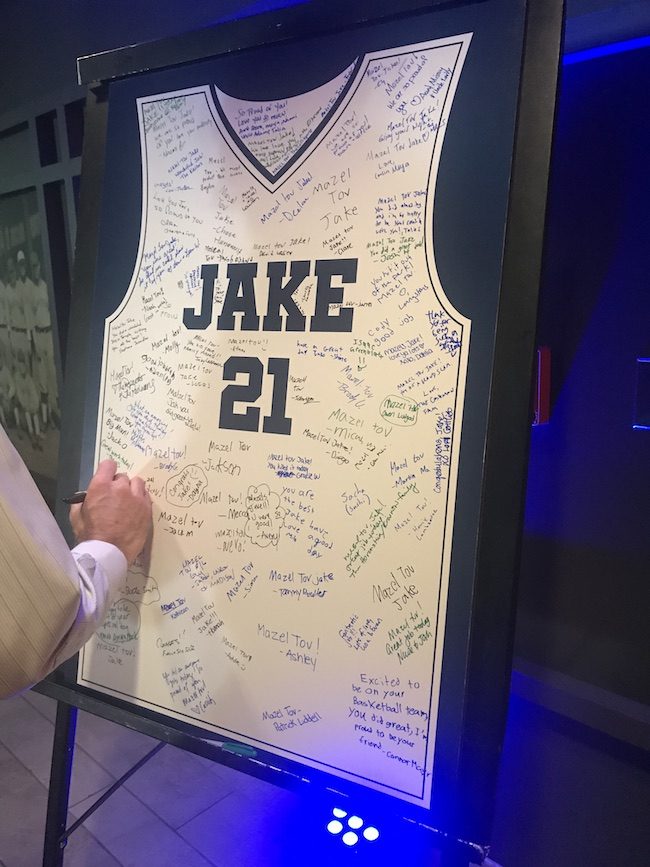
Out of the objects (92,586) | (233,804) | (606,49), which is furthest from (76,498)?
(606,49)

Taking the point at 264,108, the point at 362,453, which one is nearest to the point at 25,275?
the point at 264,108

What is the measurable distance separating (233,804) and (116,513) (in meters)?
Result: 1.21

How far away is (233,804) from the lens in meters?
1.89

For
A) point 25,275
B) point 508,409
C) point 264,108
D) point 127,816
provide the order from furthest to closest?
point 25,275 → point 127,816 → point 264,108 → point 508,409

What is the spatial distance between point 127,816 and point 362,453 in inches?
59.1

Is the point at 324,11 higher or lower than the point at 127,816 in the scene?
higher

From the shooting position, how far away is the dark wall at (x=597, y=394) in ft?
4.13

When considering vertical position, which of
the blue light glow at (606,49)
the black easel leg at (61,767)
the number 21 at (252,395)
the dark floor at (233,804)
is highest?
the blue light glow at (606,49)

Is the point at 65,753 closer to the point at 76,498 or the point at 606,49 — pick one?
the point at 76,498

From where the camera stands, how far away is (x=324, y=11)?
101 centimetres

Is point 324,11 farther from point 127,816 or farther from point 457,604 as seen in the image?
point 127,816

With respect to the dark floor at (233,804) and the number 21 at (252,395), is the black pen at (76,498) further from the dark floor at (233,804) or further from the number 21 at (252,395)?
the dark floor at (233,804)
